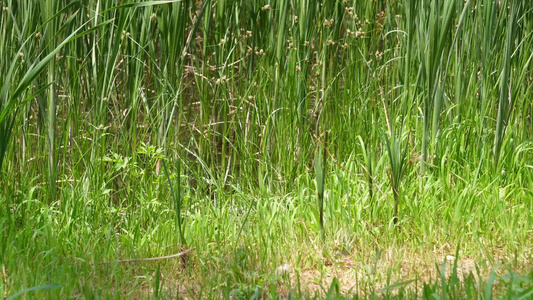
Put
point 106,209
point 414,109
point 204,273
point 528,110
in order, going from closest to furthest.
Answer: point 204,273
point 106,209
point 414,109
point 528,110

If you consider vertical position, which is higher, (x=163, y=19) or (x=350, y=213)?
(x=163, y=19)

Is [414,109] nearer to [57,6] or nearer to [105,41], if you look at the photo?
[105,41]

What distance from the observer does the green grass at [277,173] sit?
7.30 feet

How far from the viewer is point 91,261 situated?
2.38 meters

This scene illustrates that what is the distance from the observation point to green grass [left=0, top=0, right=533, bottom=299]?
222 centimetres

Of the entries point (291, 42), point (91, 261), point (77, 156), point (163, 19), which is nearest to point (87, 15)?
point (163, 19)

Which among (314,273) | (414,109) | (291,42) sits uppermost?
(291,42)

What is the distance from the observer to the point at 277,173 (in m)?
3.20

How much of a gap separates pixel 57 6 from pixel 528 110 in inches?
109

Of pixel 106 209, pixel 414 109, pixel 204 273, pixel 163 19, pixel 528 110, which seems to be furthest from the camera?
pixel 528 110

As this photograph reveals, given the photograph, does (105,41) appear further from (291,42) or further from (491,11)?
(491,11)

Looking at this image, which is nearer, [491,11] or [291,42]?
[491,11]

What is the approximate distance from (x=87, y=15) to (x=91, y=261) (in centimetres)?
166

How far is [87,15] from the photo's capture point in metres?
3.49
